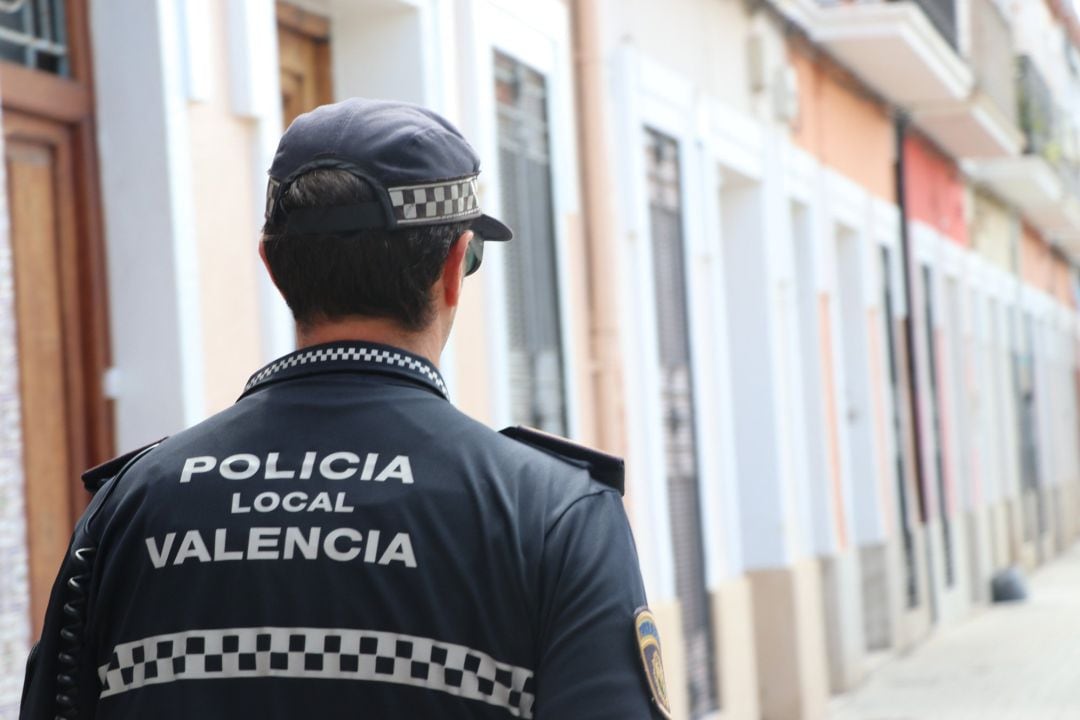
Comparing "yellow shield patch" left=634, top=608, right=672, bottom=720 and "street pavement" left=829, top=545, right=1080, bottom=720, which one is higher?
"yellow shield patch" left=634, top=608, right=672, bottom=720

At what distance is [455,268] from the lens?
2164mm

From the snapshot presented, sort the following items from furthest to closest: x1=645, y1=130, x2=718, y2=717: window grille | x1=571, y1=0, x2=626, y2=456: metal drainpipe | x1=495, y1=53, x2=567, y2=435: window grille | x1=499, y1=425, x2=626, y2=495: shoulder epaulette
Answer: x1=645, y1=130, x2=718, y2=717: window grille
x1=571, y1=0, x2=626, y2=456: metal drainpipe
x1=495, y1=53, x2=567, y2=435: window grille
x1=499, y1=425, x2=626, y2=495: shoulder epaulette

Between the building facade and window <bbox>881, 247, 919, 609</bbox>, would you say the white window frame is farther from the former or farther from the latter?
A: window <bbox>881, 247, 919, 609</bbox>

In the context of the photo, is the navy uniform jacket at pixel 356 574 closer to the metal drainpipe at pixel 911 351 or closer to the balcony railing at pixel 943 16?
the balcony railing at pixel 943 16

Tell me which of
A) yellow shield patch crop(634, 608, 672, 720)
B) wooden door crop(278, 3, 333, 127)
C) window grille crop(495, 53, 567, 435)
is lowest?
yellow shield patch crop(634, 608, 672, 720)

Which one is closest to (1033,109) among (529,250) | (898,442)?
(898,442)

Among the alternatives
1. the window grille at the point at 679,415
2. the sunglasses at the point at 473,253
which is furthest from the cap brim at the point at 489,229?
the window grille at the point at 679,415

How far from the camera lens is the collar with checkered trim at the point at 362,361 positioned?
2.13 meters

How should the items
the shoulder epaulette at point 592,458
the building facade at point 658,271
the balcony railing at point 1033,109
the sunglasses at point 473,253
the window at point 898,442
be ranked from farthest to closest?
the balcony railing at point 1033,109 < the window at point 898,442 < the building facade at point 658,271 < the sunglasses at point 473,253 < the shoulder epaulette at point 592,458

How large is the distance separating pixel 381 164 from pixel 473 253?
0.55 feet

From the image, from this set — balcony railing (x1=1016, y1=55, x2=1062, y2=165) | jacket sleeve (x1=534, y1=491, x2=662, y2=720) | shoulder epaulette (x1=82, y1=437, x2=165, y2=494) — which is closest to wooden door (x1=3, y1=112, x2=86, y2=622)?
shoulder epaulette (x1=82, y1=437, x2=165, y2=494)

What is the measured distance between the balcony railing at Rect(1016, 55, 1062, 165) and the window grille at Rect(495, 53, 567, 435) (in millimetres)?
17728

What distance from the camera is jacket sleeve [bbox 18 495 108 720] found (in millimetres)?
2139

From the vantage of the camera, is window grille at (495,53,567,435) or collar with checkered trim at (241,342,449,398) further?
window grille at (495,53,567,435)
